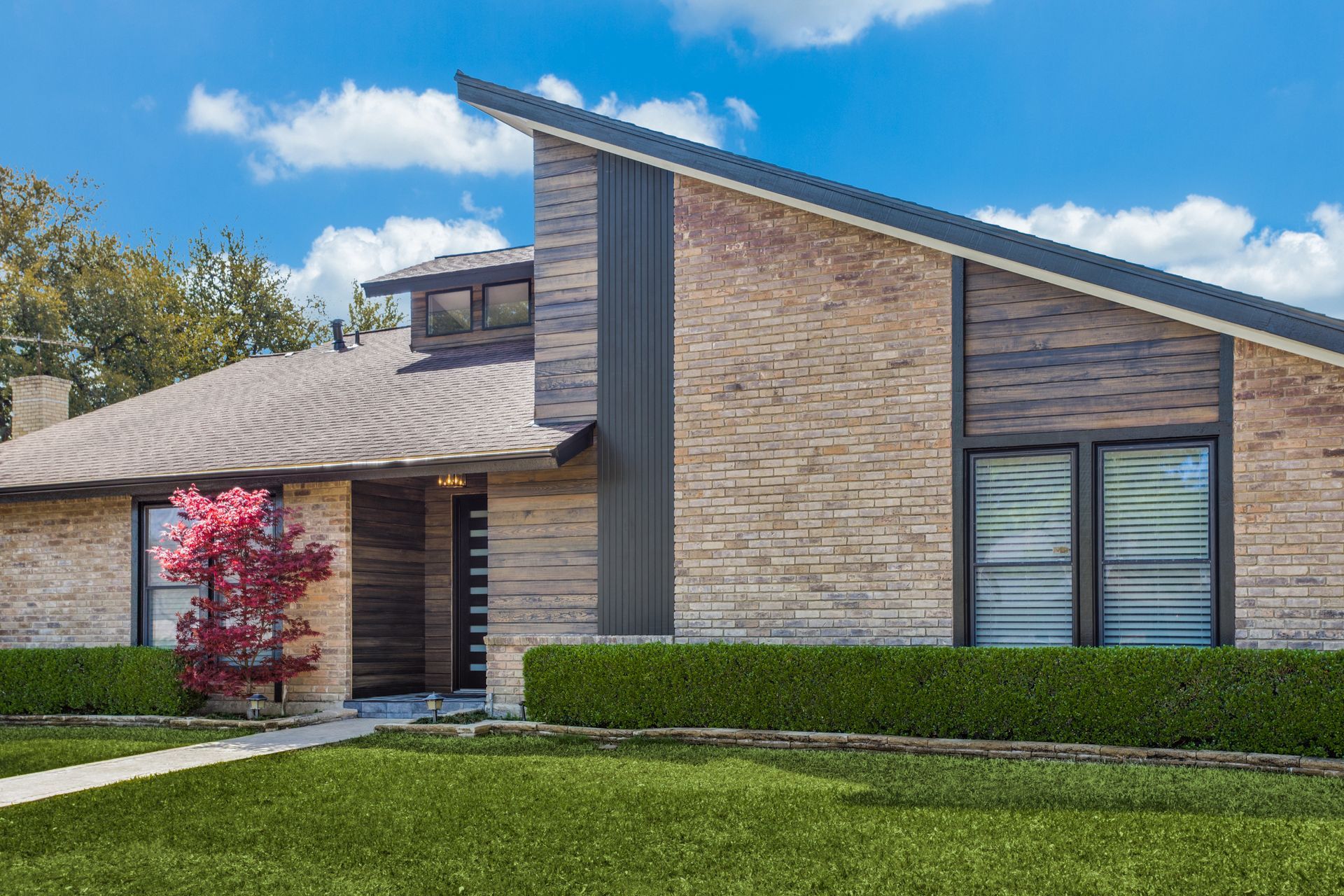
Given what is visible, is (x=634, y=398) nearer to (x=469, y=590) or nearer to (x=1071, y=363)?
(x=469, y=590)

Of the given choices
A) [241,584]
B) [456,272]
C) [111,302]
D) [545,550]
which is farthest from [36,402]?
[111,302]

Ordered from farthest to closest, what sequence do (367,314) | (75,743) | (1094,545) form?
(367,314) < (75,743) < (1094,545)

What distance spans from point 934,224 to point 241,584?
333 inches

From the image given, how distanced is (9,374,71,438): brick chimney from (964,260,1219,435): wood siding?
1653 cm

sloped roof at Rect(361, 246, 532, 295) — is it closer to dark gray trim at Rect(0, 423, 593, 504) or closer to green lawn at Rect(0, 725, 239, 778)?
dark gray trim at Rect(0, 423, 593, 504)

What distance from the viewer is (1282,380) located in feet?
30.3

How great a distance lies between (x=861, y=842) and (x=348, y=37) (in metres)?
20.0

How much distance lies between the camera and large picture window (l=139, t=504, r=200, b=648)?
566 inches

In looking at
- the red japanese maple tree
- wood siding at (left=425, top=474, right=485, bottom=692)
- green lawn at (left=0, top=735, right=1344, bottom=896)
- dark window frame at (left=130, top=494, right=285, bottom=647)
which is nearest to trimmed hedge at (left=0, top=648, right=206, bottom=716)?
the red japanese maple tree

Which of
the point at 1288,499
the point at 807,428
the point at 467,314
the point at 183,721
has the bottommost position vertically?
the point at 183,721

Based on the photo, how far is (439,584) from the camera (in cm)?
1463

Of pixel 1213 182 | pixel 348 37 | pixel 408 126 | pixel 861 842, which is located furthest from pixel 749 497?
pixel 408 126

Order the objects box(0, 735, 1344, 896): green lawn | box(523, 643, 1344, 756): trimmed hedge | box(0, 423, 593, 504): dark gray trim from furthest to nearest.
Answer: box(0, 423, 593, 504): dark gray trim → box(523, 643, 1344, 756): trimmed hedge → box(0, 735, 1344, 896): green lawn

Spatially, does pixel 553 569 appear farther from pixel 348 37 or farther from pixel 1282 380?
pixel 348 37
